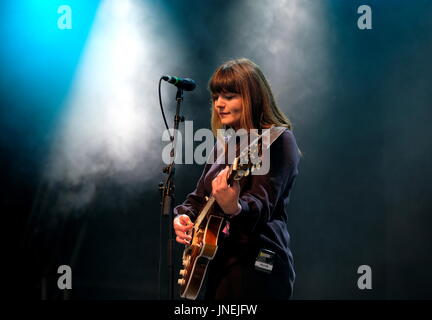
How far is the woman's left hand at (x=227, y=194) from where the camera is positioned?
1905 millimetres

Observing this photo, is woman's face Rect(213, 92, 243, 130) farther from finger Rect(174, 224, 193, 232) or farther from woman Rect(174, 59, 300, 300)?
finger Rect(174, 224, 193, 232)

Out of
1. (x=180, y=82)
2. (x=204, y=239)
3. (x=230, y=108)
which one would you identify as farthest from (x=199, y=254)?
(x=180, y=82)

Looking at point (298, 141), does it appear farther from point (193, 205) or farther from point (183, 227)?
point (183, 227)

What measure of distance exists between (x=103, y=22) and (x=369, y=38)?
2.58 m

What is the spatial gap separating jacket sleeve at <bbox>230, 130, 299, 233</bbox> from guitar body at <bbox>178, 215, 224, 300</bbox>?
88mm

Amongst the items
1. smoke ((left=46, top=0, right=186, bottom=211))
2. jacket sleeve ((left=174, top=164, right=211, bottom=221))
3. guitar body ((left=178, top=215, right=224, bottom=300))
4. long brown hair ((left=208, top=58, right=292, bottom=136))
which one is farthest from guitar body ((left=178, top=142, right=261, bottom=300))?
smoke ((left=46, top=0, right=186, bottom=211))

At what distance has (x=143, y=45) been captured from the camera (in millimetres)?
4738

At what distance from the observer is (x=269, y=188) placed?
2016 millimetres

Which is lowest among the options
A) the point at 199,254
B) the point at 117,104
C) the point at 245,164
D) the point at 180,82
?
the point at 199,254

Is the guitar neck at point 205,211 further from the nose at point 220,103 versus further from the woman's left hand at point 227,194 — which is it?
the nose at point 220,103

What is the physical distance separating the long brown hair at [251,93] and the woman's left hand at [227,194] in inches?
15.3

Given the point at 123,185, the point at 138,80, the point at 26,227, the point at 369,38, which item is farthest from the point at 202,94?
the point at 26,227

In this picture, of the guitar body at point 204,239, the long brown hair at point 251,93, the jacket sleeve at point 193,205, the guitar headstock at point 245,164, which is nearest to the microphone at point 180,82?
the long brown hair at point 251,93

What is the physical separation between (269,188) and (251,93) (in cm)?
49
